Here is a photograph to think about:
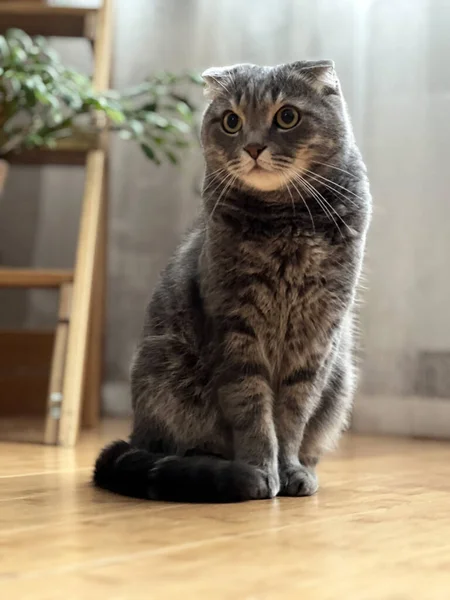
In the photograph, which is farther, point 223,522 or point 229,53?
point 229,53

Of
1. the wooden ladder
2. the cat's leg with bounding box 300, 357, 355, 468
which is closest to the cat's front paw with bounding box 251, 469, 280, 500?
the cat's leg with bounding box 300, 357, 355, 468

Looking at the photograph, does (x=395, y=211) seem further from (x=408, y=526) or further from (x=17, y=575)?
(x=17, y=575)

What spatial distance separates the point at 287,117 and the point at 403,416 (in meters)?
1.06

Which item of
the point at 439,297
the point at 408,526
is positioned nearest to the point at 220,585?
the point at 408,526

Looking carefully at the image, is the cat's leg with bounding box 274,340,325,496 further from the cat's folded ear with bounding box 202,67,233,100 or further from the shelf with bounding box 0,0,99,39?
the shelf with bounding box 0,0,99,39

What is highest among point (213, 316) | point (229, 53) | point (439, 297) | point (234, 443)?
point (229, 53)

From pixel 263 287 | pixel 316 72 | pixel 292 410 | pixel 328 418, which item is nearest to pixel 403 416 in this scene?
pixel 328 418

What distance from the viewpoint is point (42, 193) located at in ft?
9.17

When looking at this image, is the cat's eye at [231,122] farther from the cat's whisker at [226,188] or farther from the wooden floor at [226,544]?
the wooden floor at [226,544]

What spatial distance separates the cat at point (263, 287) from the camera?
1.38 metres

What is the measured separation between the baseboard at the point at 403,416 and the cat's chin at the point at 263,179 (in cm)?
99

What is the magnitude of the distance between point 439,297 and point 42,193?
4.32ft

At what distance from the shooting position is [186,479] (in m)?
1.24

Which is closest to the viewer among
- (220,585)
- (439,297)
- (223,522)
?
(220,585)
